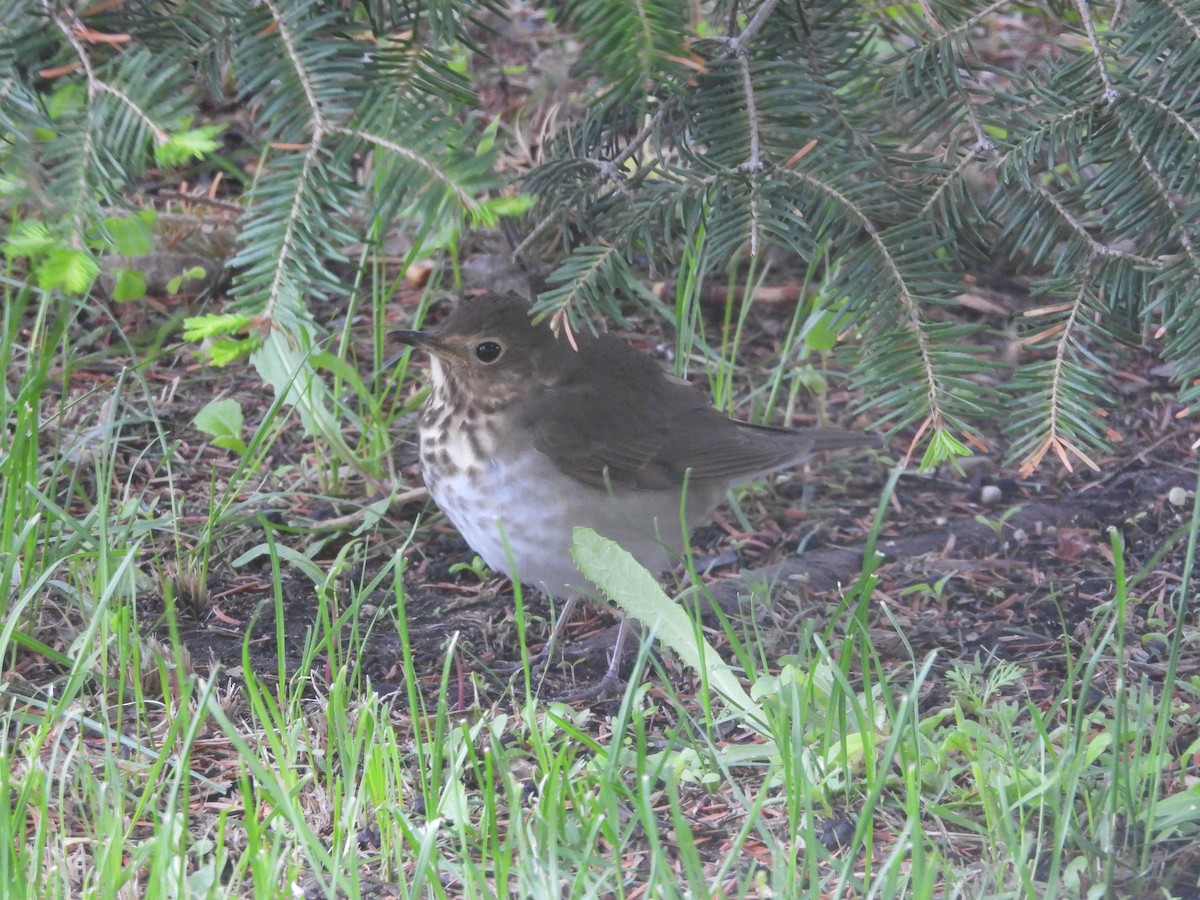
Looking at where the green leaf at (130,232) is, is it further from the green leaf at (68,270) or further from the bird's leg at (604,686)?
the bird's leg at (604,686)

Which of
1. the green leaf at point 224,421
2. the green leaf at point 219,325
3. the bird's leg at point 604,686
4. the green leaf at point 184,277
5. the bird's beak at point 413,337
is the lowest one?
the green leaf at point 184,277

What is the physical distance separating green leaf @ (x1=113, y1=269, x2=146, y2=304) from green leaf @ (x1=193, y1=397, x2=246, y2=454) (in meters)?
0.73

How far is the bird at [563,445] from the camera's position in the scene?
11.5 ft

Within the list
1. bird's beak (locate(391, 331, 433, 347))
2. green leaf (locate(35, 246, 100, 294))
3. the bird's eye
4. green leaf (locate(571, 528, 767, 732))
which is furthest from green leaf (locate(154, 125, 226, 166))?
the bird's eye

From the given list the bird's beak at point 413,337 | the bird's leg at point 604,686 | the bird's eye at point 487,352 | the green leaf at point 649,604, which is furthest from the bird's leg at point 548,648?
the bird's beak at point 413,337

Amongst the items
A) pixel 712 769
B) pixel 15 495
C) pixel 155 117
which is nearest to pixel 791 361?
pixel 712 769

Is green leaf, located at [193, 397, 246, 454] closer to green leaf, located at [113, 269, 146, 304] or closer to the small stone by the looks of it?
green leaf, located at [113, 269, 146, 304]

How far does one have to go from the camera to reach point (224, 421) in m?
4.00

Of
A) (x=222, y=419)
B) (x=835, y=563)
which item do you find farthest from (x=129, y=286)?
(x=835, y=563)

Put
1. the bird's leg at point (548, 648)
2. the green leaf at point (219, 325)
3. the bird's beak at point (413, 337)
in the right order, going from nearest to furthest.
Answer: the green leaf at point (219, 325), the bird's leg at point (548, 648), the bird's beak at point (413, 337)

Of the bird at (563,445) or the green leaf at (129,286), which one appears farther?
the green leaf at (129,286)

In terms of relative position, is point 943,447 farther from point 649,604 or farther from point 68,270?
point 68,270

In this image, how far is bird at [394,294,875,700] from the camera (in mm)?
3502

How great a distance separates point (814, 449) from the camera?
393 centimetres
